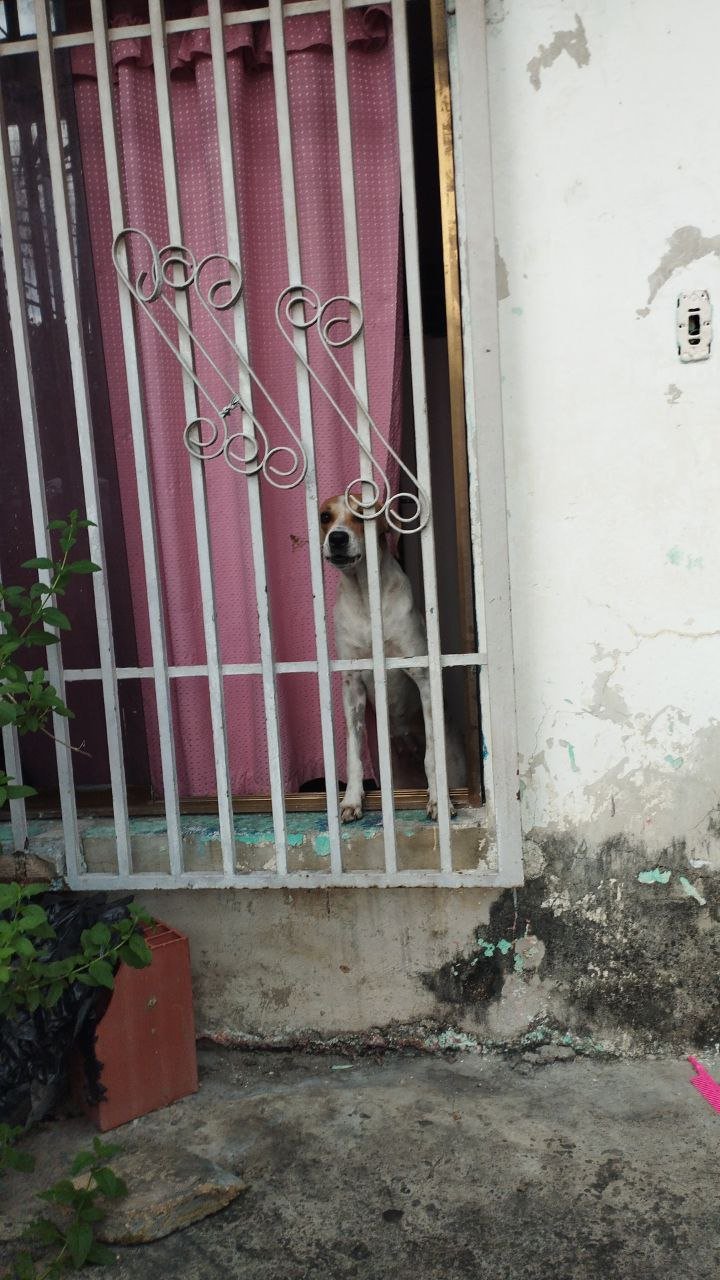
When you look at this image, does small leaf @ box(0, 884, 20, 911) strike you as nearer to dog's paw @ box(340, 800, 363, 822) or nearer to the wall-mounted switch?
dog's paw @ box(340, 800, 363, 822)

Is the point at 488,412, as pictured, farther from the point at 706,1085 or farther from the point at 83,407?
the point at 706,1085

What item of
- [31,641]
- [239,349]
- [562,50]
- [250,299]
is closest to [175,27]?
[250,299]

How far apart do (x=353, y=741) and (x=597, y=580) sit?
3.12ft

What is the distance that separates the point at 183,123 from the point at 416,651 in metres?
1.80

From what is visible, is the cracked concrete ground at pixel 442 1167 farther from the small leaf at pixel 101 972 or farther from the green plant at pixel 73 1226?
the small leaf at pixel 101 972

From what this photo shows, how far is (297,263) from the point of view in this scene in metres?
2.52

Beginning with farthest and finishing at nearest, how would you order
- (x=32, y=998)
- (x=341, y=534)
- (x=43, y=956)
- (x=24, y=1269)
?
1. (x=341, y=534)
2. (x=43, y=956)
3. (x=32, y=998)
4. (x=24, y=1269)

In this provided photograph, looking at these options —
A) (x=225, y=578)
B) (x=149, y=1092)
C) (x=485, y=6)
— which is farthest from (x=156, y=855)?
(x=485, y=6)

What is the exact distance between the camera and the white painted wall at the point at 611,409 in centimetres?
250

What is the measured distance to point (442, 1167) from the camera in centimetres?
226

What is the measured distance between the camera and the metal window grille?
246cm

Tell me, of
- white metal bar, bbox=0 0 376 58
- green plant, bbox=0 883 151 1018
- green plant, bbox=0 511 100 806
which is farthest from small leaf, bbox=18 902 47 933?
white metal bar, bbox=0 0 376 58

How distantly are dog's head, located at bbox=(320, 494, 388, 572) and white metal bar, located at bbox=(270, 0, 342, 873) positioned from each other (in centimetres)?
23

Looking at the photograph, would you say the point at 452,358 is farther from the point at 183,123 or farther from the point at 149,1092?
the point at 149,1092
